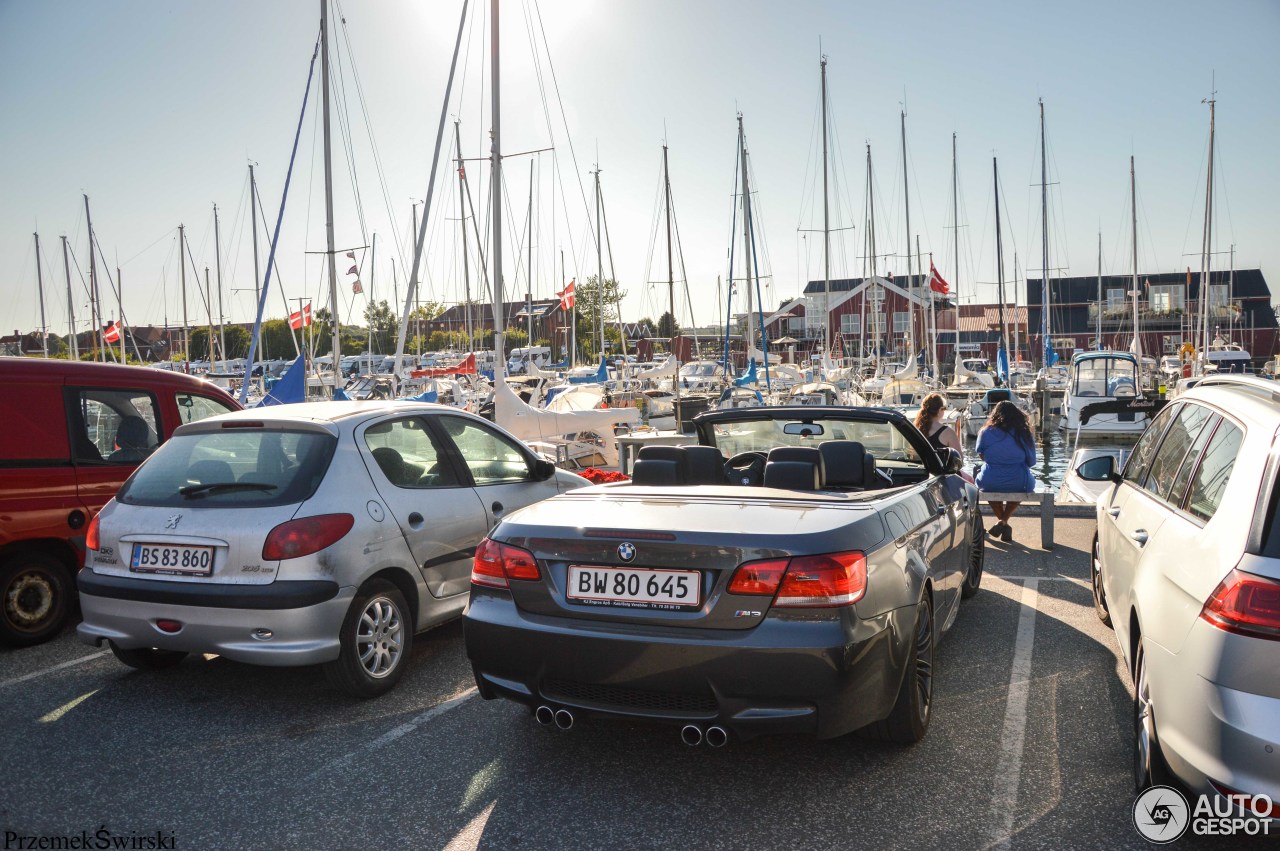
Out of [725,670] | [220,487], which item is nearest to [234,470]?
[220,487]

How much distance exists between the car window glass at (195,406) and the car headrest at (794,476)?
4.85 metres

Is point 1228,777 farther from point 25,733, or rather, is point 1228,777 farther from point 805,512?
point 25,733

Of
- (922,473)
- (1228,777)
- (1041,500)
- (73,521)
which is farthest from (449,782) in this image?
(1041,500)

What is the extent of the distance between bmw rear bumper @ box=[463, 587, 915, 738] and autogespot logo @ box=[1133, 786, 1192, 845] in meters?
0.97

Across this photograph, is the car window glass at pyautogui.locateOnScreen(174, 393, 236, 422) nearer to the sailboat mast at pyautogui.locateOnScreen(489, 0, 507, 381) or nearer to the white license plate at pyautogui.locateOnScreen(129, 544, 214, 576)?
the white license plate at pyautogui.locateOnScreen(129, 544, 214, 576)

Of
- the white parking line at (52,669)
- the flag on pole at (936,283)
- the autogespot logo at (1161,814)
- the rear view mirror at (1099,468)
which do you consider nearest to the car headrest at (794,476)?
the autogespot logo at (1161,814)

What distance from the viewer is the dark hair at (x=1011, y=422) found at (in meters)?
9.69

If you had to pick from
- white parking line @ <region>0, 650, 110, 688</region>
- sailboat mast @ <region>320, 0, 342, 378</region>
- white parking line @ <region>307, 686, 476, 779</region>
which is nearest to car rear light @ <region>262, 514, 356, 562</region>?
white parking line @ <region>307, 686, 476, 779</region>

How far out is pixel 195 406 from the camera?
7633 mm

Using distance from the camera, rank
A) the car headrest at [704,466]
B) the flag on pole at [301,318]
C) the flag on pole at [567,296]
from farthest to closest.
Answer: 1. the flag on pole at [567,296]
2. the flag on pole at [301,318]
3. the car headrest at [704,466]

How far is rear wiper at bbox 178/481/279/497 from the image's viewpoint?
Result: 5.00 m

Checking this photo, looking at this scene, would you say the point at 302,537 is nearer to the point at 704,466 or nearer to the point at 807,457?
the point at 704,466

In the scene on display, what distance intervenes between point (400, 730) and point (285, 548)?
107 centimetres

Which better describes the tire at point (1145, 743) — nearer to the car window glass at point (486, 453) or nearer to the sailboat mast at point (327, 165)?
the car window glass at point (486, 453)
